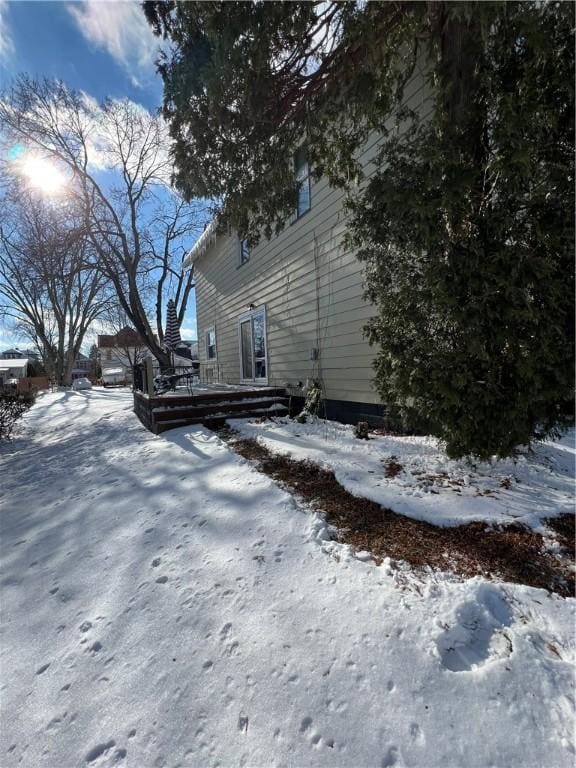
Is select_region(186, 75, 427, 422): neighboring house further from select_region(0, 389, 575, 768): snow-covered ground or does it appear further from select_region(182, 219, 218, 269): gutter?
select_region(0, 389, 575, 768): snow-covered ground

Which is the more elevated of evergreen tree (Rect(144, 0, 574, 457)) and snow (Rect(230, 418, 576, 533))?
evergreen tree (Rect(144, 0, 574, 457))

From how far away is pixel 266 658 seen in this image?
1.51 metres

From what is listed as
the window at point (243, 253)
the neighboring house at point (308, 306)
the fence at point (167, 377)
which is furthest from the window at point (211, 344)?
the window at point (243, 253)

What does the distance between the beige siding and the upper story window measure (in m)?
2.98

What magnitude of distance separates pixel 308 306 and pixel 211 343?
732 cm

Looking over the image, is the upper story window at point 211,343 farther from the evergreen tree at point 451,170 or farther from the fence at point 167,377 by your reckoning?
the evergreen tree at point 451,170

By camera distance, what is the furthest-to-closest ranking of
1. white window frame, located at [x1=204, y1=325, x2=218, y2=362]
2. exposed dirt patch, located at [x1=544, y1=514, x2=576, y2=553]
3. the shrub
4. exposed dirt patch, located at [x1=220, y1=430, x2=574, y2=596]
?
white window frame, located at [x1=204, y1=325, x2=218, y2=362]
the shrub
exposed dirt patch, located at [x1=544, y1=514, x2=576, y2=553]
exposed dirt patch, located at [x1=220, y1=430, x2=574, y2=596]

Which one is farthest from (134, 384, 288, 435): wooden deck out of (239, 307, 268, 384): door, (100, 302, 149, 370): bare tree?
(100, 302, 149, 370): bare tree

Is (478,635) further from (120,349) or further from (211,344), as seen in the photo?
(120,349)

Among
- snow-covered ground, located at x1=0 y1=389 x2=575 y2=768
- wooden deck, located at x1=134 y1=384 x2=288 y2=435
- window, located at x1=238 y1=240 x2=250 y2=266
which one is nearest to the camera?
snow-covered ground, located at x1=0 y1=389 x2=575 y2=768

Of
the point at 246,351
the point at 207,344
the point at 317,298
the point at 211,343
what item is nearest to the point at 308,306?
the point at 317,298

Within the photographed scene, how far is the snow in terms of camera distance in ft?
8.21

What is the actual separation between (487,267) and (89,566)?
347 cm

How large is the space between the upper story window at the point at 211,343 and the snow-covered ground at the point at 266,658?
1070 cm
